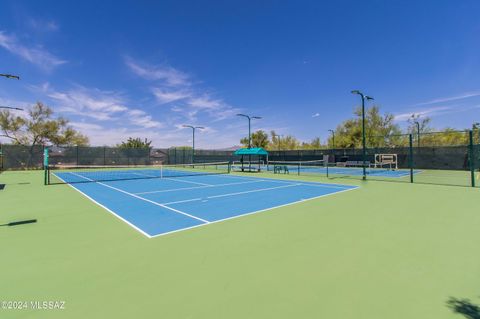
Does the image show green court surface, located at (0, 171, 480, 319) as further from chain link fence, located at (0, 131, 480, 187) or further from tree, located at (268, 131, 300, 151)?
tree, located at (268, 131, 300, 151)

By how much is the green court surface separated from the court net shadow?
0.08 m

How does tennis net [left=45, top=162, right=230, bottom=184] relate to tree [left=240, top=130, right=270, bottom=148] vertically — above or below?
below

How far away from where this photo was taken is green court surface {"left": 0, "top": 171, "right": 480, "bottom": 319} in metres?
2.87

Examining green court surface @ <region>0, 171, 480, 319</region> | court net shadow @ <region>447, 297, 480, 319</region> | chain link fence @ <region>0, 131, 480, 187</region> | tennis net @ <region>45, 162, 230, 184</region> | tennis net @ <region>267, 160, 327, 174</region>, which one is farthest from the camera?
chain link fence @ <region>0, 131, 480, 187</region>

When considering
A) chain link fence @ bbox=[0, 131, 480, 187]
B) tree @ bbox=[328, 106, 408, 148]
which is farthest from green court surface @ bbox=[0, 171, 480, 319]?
tree @ bbox=[328, 106, 408, 148]

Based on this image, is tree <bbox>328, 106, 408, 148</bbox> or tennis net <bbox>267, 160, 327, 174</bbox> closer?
tennis net <bbox>267, 160, 327, 174</bbox>

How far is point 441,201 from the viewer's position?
30.2 ft

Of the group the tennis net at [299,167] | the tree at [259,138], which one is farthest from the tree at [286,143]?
the tennis net at [299,167]

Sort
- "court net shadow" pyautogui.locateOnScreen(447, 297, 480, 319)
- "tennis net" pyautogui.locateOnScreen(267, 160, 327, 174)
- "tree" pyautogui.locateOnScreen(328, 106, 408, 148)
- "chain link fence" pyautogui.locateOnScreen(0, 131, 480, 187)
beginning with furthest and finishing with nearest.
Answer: "tree" pyautogui.locateOnScreen(328, 106, 408, 148) < "chain link fence" pyautogui.locateOnScreen(0, 131, 480, 187) < "tennis net" pyautogui.locateOnScreen(267, 160, 327, 174) < "court net shadow" pyautogui.locateOnScreen(447, 297, 480, 319)

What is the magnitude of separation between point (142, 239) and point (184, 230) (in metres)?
0.98

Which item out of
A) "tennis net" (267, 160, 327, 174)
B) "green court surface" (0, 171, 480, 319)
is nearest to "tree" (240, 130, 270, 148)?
"tennis net" (267, 160, 327, 174)

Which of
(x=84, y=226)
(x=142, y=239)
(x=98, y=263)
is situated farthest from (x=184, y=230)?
(x=84, y=226)

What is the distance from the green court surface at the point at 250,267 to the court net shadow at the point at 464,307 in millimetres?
77

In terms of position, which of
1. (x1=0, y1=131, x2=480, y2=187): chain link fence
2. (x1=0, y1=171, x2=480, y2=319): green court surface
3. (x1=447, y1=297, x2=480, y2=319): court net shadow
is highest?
(x1=0, y1=131, x2=480, y2=187): chain link fence
